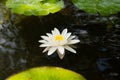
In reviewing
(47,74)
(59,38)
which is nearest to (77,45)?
(59,38)

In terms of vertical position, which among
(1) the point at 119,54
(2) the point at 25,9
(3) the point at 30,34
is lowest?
(1) the point at 119,54

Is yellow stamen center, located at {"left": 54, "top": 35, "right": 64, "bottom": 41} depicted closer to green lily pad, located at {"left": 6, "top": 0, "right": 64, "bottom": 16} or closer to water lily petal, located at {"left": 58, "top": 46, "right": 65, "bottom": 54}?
water lily petal, located at {"left": 58, "top": 46, "right": 65, "bottom": 54}

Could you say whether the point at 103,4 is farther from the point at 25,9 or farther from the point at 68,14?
the point at 25,9

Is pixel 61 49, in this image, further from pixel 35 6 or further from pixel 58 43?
pixel 35 6

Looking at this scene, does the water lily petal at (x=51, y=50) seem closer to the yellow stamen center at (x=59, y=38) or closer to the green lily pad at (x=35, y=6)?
the yellow stamen center at (x=59, y=38)

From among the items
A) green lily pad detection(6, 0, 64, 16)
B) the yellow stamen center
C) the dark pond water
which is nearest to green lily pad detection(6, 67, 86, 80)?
the dark pond water

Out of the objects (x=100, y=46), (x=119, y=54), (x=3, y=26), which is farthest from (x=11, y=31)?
(x=119, y=54)
